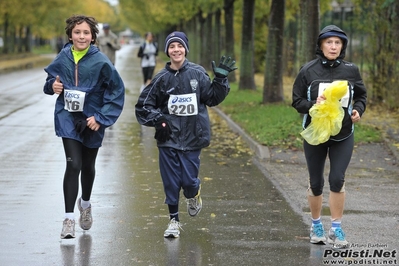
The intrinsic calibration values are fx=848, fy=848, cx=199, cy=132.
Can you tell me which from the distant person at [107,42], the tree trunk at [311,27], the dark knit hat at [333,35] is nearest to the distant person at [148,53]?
the distant person at [107,42]

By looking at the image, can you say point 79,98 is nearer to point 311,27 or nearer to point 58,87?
point 58,87

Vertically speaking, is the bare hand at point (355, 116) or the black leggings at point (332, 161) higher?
the bare hand at point (355, 116)

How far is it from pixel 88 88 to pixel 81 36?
442 mm

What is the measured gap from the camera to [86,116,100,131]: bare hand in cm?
708

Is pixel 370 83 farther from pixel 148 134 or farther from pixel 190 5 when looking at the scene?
pixel 190 5

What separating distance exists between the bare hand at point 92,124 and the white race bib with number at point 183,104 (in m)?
0.63

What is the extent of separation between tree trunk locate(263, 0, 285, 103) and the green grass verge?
420 millimetres

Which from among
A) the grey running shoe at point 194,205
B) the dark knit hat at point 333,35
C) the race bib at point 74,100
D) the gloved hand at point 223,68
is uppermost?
the dark knit hat at point 333,35

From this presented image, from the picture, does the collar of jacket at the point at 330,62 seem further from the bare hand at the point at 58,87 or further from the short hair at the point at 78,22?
the bare hand at the point at 58,87

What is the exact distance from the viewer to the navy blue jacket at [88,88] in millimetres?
7145

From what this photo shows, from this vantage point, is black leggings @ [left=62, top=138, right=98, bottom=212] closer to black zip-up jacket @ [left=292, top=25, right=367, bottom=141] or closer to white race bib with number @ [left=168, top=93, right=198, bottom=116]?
white race bib with number @ [left=168, top=93, right=198, bottom=116]

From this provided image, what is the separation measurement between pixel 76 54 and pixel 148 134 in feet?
27.8

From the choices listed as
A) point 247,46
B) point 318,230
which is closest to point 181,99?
point 318,230

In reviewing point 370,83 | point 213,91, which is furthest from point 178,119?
point 370,83
